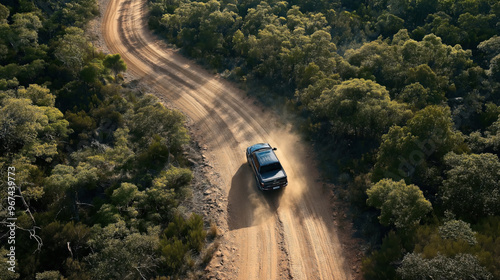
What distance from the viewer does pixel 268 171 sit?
75.5 feet

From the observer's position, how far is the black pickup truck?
2230 cm

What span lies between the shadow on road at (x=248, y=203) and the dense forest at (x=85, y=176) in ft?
7.60

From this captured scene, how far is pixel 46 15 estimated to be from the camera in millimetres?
44562

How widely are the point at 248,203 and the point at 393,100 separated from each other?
1652 cm

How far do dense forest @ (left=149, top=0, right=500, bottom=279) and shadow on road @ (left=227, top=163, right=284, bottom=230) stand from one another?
5786 millimetres

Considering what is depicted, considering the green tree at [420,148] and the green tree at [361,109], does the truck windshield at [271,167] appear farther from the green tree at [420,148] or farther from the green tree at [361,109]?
the green tree at [361,109]

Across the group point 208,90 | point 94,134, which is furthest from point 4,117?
point 208,90

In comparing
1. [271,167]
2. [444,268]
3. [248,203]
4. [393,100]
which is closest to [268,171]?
[271,167]

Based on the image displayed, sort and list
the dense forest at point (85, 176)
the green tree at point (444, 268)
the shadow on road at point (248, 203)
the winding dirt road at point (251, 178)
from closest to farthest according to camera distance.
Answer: the green tree at point (444, 268), the dense forest at point (85, 176), the winding dirt road at point (251, 178), the shadow on road at point (248, 203)

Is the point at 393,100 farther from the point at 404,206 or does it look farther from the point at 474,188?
the point at 404,206

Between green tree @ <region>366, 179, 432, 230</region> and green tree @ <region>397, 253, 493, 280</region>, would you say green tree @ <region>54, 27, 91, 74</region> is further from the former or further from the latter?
green tree @ <region>397, 253, 493, 280</region>

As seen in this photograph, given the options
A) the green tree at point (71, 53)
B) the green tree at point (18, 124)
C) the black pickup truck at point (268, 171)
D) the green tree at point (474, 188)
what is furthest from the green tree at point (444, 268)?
the green tree at point (71, 53)

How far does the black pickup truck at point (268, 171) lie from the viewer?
878 inches

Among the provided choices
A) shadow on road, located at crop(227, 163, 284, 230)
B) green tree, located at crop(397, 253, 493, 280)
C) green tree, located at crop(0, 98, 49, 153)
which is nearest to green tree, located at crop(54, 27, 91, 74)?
green tree, located at crop(0, 98, 49, 153)
